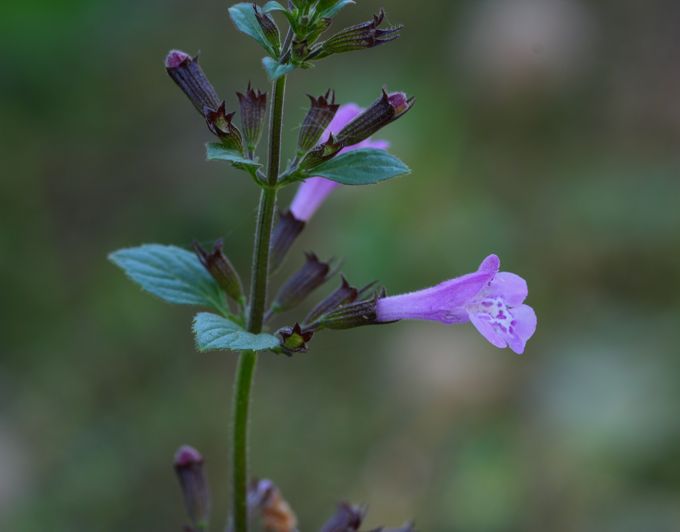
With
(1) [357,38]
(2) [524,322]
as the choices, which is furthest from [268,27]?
(2) [524,322]

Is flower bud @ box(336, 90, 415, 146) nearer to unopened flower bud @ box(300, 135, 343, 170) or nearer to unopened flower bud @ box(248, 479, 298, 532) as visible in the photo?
unopened flower bud @ box(300, 135, 343, 170)

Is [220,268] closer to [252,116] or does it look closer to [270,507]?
[252,116]

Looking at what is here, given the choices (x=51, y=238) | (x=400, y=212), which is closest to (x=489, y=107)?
(x=400, y=212)

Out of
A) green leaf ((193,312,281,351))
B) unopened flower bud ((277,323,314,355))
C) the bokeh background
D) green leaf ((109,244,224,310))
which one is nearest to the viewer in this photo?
green leaf ((193,312,281,351))

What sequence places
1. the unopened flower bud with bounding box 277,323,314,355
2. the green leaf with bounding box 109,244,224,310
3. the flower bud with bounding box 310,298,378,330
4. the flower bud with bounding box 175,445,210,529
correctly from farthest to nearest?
the flower bud with bounding box 175,445,210,529, the green leaf with bounding box 109,244,224,310, the flower bud with bounding box 310,298,378,330, the unopened flower bud with bounding box 277,323,314,355

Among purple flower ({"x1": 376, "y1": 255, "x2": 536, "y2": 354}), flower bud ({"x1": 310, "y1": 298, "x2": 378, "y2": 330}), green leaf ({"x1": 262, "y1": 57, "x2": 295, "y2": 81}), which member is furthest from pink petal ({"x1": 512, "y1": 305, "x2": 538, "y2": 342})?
green leaf ({"x1": 262, "y1": 57, "x2": 295, "y2": 81})

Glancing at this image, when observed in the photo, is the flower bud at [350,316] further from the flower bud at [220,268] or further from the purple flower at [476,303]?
the flower bud at [220,268]
